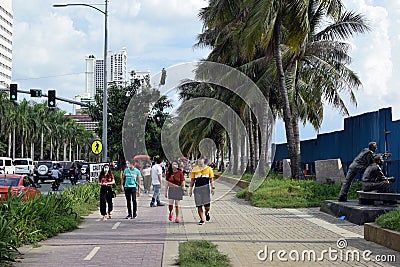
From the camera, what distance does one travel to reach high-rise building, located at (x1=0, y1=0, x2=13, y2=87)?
166 metres

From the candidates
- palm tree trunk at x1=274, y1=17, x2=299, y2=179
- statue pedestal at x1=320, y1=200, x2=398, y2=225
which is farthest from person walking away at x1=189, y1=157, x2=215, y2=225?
palm tree trunk at x1=274, y1=17, x2=299, y2=179

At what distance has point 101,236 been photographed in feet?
44.3

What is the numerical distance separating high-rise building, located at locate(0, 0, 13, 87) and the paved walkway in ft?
509

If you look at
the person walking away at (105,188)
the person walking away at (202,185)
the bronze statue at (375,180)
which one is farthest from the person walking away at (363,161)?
the person walking away at (105,188)

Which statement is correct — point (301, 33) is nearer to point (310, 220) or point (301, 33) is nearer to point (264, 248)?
point (310, 220)

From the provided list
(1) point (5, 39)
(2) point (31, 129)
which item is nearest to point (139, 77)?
(2) point (31, 129)

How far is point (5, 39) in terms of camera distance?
171000 mm

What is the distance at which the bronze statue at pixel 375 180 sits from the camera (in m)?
15.9

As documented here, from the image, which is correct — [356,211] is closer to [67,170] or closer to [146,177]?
[146,177]

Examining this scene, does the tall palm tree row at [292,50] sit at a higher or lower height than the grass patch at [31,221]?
higher

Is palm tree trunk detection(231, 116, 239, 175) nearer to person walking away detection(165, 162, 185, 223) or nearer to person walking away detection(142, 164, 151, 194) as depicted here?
person walking away detection(142, 164, 151, 194)

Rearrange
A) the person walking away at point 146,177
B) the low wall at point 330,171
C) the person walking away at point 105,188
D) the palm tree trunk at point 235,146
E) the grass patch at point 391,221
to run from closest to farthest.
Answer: the grass patch at point 391,221
the person walking away at point 105,188
the low wall at point 330,171
the person walking away at point 146,177
the palm tree trunk at point 235,146

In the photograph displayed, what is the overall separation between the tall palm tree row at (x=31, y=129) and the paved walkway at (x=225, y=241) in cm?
6433

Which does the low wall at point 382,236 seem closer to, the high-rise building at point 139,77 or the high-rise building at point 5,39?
the high-rise building at point 139,77
